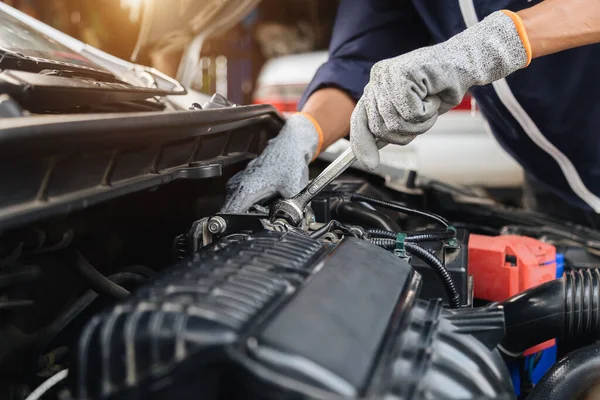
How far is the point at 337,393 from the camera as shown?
44cm

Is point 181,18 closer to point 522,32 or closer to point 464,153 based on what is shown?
point 522,32

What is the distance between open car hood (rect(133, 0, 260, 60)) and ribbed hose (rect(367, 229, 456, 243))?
1025 mm

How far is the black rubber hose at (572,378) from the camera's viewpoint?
2.31 ft

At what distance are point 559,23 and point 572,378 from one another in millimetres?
605

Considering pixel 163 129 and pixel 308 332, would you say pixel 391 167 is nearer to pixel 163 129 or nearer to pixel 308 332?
pixel 163 129

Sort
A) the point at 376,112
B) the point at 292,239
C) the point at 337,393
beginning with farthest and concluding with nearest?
the point at 376,112, the point at 292,239, the point at 337,393

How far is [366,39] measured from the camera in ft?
4.98

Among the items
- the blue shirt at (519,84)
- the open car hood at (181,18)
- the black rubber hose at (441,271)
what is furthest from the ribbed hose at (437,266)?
the open car hood at (181,18)

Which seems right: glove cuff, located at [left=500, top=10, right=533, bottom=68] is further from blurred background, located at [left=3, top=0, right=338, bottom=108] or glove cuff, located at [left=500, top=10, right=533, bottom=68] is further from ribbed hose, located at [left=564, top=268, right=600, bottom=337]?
blurred background, located at [left=3, top=0, right=338, bottom=108]

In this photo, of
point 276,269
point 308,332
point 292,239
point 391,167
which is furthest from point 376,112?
point 391,167

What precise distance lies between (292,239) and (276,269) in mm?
117

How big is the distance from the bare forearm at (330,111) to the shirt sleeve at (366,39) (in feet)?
0.09

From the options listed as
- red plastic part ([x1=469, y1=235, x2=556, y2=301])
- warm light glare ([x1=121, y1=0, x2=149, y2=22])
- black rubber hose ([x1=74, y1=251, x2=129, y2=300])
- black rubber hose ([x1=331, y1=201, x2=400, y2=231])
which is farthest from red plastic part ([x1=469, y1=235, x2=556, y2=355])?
warm light glare ([x1=121, y1=0, x2=149, y2=22])

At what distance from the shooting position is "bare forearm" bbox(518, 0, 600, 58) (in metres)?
0.95
